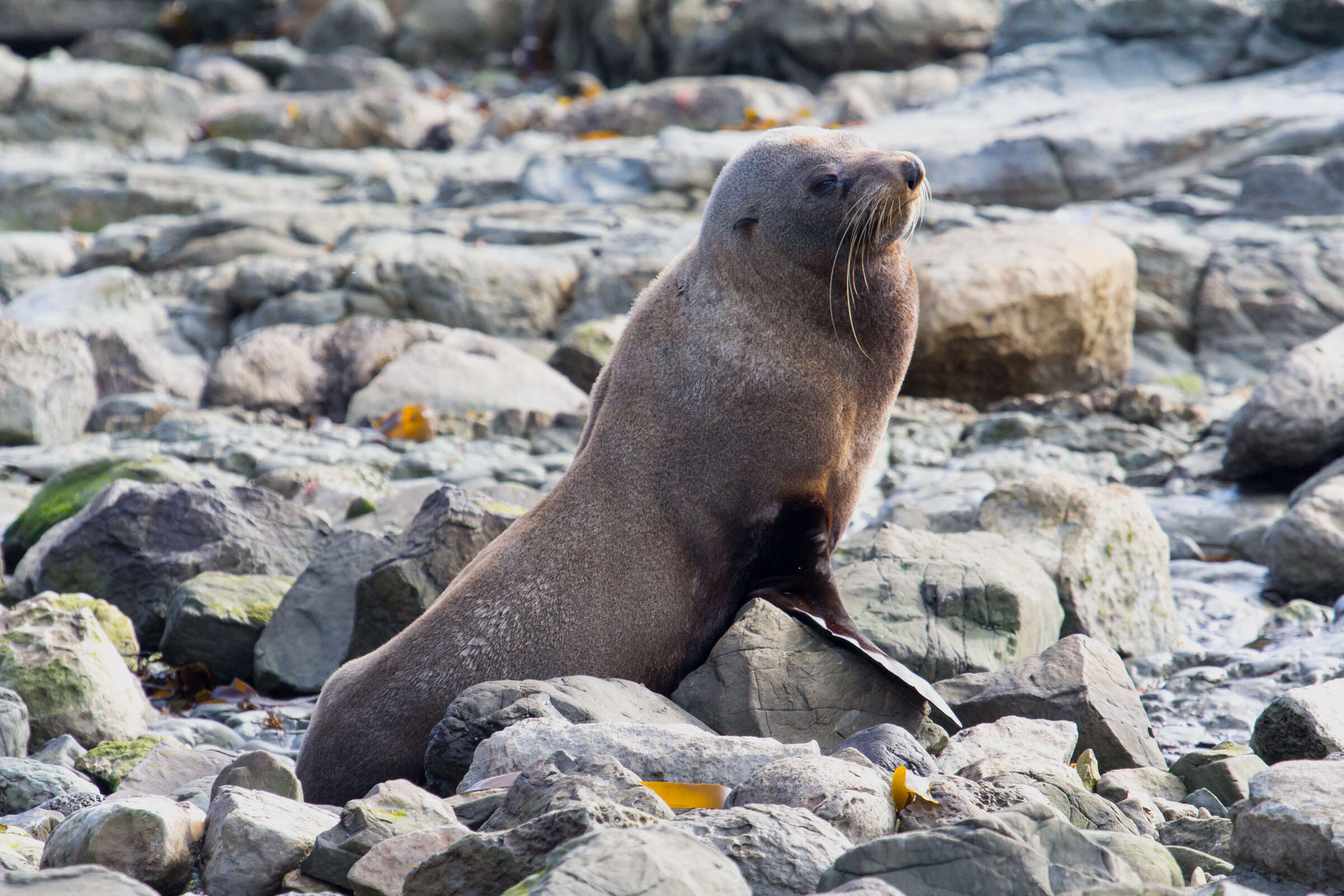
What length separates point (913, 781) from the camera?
3799 mm

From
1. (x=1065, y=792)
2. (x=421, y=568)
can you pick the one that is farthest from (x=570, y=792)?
(x=421, y=568)

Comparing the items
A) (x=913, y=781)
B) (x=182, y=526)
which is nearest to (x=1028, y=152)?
(x=182, y=526)

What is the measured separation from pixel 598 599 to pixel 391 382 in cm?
876

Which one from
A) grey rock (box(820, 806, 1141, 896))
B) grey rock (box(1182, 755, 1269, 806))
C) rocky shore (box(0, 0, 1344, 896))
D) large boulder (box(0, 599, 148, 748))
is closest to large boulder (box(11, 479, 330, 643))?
rocky shore (box(0, 0, 1344, 896))

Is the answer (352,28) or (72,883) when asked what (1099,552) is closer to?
(72,883)

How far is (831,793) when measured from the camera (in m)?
3.60

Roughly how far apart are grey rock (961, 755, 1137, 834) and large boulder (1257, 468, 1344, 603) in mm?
4613

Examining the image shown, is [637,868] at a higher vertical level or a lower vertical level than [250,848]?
higher

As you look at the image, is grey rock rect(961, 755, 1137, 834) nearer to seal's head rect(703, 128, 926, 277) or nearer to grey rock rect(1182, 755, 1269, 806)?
grey rock rect(1182, 755, 1269, 806)

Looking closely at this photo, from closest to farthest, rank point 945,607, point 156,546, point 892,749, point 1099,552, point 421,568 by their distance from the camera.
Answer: point 892,749 < point 945,607 < point 421,568 < point 1099,552 < point 156,546

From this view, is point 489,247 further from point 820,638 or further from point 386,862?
point 386,862

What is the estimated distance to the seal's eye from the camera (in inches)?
226

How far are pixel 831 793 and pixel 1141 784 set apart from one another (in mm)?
1722

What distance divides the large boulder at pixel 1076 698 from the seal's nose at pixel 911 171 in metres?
2.01
